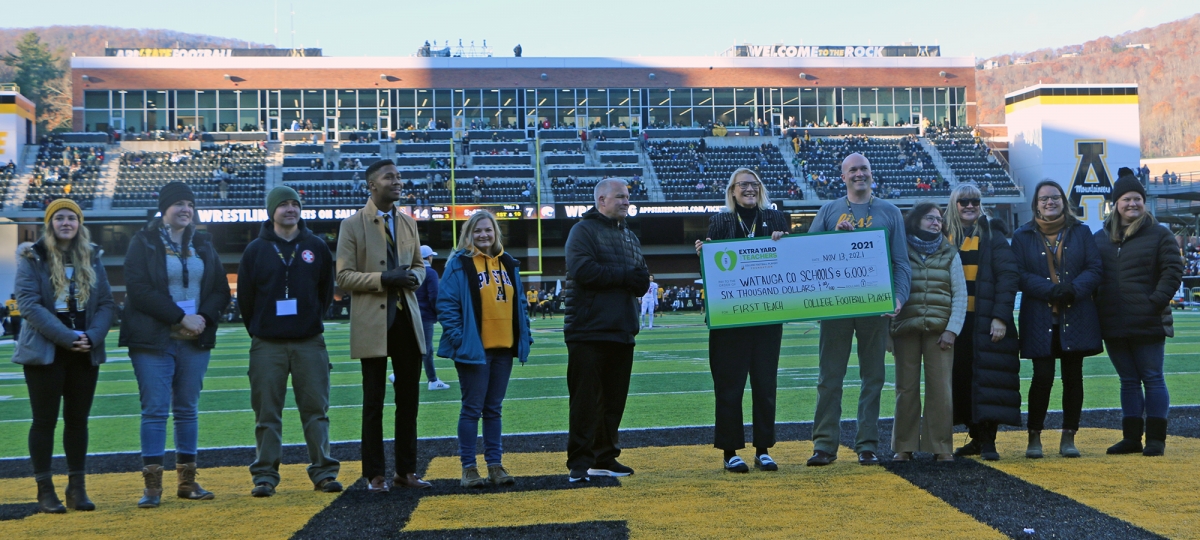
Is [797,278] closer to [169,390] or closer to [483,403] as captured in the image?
[483,403]

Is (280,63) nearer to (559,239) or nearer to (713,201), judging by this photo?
(559,239)

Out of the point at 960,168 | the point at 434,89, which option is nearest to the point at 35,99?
the point at 434,89

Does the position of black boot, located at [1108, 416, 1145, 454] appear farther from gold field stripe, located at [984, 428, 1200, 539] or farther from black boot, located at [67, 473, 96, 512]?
black boot, located at [67, 473, 96, 512]

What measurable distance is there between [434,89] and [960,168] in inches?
1111

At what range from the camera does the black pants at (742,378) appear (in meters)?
6.21

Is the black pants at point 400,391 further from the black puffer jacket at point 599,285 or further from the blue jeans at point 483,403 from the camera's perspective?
the black puffer jacket at point 599,285

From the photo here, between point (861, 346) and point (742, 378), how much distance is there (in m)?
0.87

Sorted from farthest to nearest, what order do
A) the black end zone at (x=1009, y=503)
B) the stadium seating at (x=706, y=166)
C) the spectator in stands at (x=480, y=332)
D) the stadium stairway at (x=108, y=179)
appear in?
the stadium seating at (x=706, y=166)
the stadium stairway at (x=108, y=179)
the spectator in stands at (x=480, y=332)
the black end zone at (x=1009, y=503)

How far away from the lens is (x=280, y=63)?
5622 centimetres

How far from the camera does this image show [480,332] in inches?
239

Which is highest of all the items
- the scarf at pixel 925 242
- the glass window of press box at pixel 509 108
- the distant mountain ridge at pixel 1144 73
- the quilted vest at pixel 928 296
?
the distant mountain ridge at pixel 1144 73

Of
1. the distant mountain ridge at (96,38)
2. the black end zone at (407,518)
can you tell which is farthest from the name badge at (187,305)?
the distant mountain ridge at (96,38)

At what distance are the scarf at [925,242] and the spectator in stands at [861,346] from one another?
0.09 m

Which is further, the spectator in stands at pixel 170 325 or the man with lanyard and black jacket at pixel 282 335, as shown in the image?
the man with lanyard and black jacket at pixel 282 335
